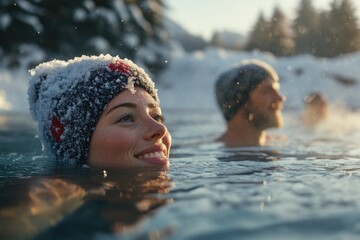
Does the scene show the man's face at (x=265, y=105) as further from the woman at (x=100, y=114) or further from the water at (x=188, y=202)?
the woman at (x=100, y=114)

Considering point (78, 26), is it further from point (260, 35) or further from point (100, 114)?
point (260, 35)

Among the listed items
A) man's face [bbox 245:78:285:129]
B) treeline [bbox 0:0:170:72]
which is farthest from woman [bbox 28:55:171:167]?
treeline [bbox 0:0:170:72]

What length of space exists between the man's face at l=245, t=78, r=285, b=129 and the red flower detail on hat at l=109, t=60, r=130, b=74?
9.43 ft

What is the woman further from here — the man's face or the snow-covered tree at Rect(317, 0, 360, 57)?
the snow-covered tree at Rect(317, 0, 360, 57)

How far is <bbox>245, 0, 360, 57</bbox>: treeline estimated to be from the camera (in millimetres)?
41344

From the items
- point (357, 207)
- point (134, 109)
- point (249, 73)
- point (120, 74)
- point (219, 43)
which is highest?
point (219, 43)

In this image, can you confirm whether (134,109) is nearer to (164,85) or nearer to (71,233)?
(71,233)

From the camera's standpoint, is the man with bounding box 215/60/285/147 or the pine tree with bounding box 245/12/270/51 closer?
the man with bounding box 215/60/285/147

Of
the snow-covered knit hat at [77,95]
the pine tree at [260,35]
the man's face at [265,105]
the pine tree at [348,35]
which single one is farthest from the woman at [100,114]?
the pine tree at [260,35]

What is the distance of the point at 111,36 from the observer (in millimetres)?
20297

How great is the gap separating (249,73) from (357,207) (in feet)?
14.8

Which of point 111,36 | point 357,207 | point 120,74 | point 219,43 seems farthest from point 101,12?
point 219,43

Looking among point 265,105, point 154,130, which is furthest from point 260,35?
point 154,130

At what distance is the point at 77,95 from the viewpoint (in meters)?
3.62
